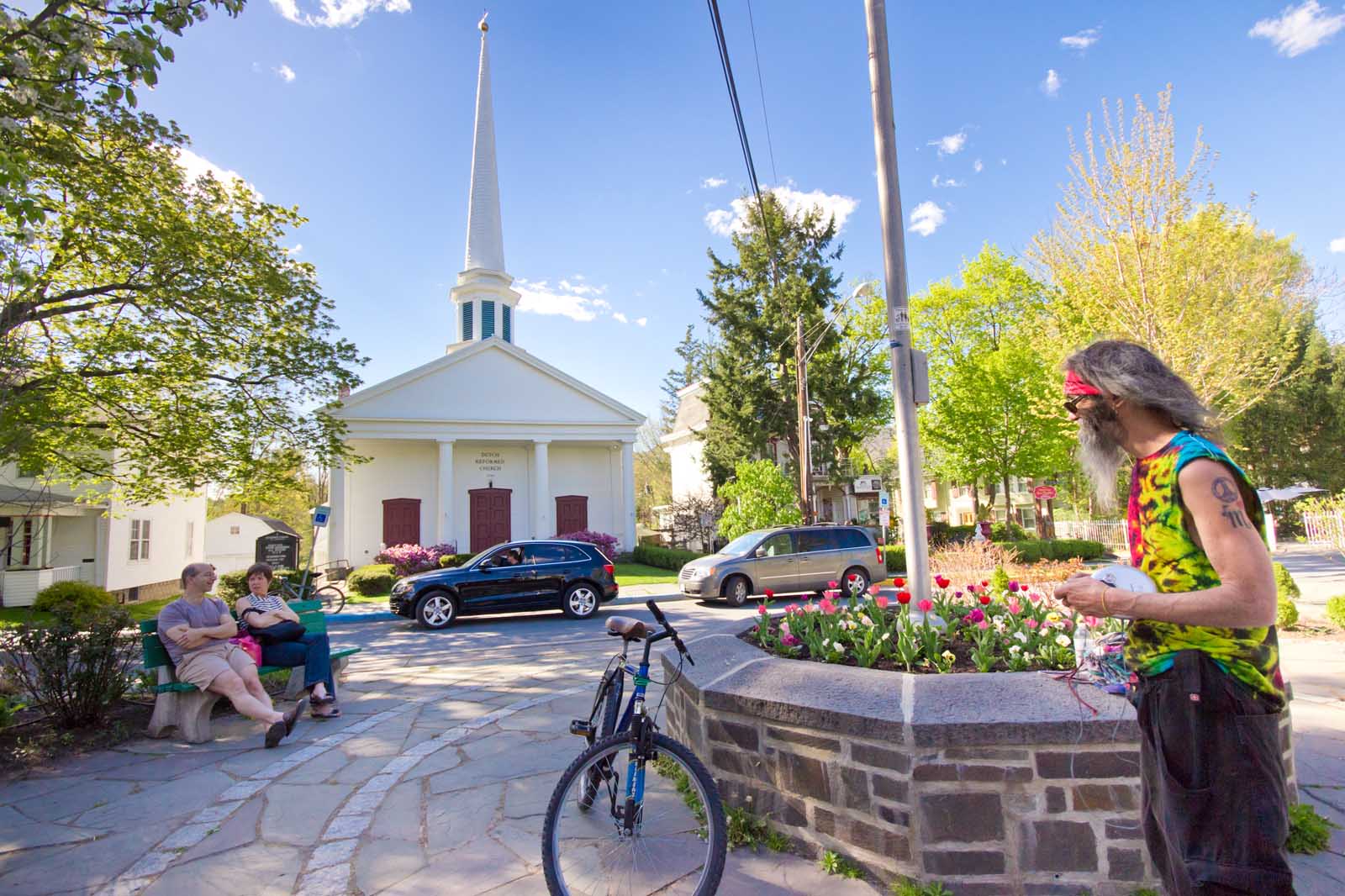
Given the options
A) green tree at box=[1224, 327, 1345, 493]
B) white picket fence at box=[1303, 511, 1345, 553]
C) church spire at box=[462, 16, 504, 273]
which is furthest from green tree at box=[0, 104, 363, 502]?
green tree at box=[1224, 327, 1345, 493]

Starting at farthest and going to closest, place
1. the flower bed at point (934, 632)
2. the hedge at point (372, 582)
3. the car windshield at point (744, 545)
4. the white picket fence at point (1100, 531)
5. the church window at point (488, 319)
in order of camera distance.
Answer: the church window at point (488, 319), the white picket fence at point (1100, 531), the hedge at point (372, 582), the car windshield at point (744, 545), the flower bed at point (934, 632)

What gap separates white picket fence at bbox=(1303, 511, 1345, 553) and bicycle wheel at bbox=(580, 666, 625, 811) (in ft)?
67.9

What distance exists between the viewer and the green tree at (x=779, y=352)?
29.2 metres

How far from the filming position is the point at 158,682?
547 centimetres

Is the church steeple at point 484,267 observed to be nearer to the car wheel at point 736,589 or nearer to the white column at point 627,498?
the white column at point 627,498

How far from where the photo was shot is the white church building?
24.3m

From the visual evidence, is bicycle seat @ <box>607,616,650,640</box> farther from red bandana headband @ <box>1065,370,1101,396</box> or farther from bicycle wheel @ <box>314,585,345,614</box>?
bicycle wheel @ <box>314,585,345,614</box>

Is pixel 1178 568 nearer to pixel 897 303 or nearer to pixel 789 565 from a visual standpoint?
pixel 897 303

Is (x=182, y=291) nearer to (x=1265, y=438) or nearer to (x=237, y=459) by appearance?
(x=237, y=459)

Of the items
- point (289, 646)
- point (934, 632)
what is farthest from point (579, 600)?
point (934, 632)

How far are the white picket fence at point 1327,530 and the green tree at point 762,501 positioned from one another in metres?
13.1

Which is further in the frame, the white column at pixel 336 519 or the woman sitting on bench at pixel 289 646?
the white column at pixel 336 519

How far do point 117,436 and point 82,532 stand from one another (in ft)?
31.4

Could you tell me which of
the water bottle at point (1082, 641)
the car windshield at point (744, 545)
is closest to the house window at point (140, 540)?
the car windshield at point (744, 545)
